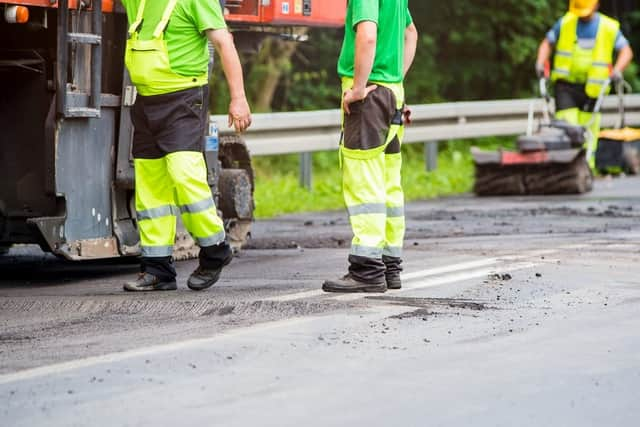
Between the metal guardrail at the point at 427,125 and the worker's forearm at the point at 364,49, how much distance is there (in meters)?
5.11

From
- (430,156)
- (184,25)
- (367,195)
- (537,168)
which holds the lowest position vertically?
(430,156)

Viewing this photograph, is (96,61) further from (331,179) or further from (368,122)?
(331,179)

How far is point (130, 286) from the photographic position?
855cm

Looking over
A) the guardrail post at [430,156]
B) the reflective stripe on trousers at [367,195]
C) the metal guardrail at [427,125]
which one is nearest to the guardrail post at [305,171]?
the metal guardrail at [427,125]

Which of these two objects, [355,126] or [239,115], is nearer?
[239,115]

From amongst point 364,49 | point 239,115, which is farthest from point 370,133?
point 239,115

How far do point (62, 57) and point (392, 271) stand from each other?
6.62 ft

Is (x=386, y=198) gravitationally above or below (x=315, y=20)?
below

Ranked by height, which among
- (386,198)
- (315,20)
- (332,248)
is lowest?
(332,248)

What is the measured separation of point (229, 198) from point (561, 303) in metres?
3.47

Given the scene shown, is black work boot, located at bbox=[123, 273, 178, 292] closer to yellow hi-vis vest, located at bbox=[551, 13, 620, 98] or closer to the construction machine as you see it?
the construction machine

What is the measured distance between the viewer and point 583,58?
57.1 feet

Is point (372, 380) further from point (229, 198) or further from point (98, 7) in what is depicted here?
point (229, 198)

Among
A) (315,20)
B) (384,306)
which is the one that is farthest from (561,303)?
(315,20)
